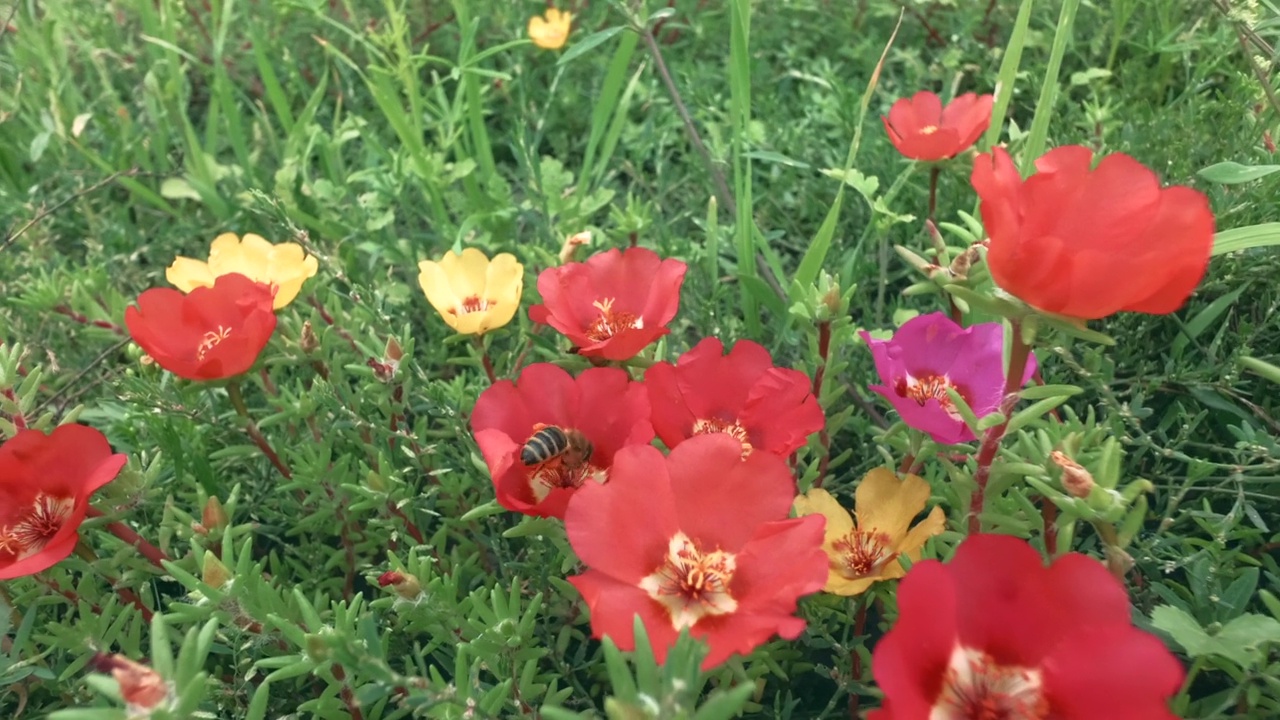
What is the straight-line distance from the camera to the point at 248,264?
4.82ft

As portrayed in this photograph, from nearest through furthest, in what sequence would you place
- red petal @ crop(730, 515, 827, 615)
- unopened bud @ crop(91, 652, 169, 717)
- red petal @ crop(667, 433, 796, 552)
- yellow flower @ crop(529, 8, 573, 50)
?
unopened bud @ crop(91, 652, 169, 717)
red petal @ crop(730, 515, 827, 615)
red petal @ crop(667, 433, 796, 552)
yellow flower @ crop(529, 8, 573, 50)

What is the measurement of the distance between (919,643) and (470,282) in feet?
2.96

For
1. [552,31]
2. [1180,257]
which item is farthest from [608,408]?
[552,31]

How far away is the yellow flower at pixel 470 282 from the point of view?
1.33 metres

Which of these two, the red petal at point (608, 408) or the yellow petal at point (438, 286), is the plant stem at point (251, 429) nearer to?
the yellow petal at point (438, 286)

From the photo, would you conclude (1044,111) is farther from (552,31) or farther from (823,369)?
(552,31)

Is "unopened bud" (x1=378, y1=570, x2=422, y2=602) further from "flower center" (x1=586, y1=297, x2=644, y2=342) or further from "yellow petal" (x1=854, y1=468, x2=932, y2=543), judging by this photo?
"yellow petal" (x1=854, y1=468, x2=932, y2=543)

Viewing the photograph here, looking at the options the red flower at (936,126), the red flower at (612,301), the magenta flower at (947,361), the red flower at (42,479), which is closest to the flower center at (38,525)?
the red flower at (42,479)

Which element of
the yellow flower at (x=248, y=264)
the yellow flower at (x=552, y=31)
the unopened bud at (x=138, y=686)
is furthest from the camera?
the yellow flower at (x=552, y=31)

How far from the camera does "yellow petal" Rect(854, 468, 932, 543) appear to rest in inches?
40.9

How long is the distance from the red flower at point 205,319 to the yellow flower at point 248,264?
162 millimetres

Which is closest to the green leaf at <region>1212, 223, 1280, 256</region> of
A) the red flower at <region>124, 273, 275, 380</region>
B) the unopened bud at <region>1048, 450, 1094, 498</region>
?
the unopened bud at <region>1048, 450, 1094, 498</region>

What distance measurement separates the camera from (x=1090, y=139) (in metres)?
1.69

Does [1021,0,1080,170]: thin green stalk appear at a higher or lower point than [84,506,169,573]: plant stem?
higher
